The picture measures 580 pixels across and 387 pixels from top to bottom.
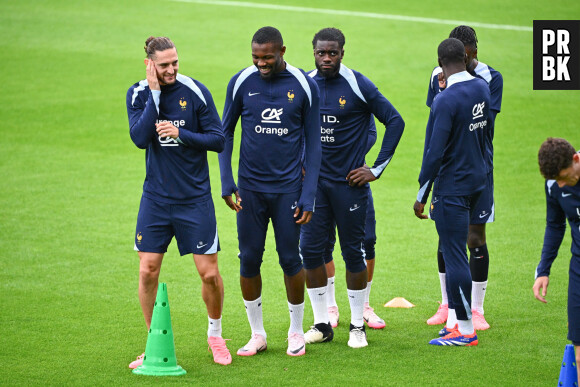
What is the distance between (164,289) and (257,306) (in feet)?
2.99

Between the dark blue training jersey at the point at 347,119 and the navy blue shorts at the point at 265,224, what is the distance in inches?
22.7

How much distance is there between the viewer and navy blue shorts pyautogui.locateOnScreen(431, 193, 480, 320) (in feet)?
22.2

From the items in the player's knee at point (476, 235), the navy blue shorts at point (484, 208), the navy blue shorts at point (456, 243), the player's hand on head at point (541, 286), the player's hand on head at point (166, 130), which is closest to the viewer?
the player's hand on head at point (541, 286)

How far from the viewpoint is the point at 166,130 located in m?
6.07

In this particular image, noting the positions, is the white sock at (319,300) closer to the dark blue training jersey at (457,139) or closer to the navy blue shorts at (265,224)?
the navy blue shorts at (265,224)

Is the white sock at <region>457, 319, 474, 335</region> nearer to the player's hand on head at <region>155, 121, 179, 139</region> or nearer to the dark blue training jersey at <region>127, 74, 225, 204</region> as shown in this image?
the dark blue training jersey at <region>127, 74, 225, 204</region>

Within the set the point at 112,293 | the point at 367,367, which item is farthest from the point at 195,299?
the point at 367,367

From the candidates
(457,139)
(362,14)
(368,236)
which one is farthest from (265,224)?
(362,14)

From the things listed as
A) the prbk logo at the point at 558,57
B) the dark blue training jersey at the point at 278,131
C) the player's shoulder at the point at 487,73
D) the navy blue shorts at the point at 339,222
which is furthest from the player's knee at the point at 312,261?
the prbk logo at the point at 558,57

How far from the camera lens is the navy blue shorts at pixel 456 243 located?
675 cm

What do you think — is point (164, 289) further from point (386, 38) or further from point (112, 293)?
point (386, 38)

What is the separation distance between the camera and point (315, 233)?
7020 mm

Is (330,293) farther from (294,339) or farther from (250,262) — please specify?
(250,262)

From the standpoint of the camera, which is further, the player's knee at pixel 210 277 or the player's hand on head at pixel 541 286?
the player's knee at pixel 210 277
